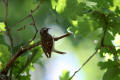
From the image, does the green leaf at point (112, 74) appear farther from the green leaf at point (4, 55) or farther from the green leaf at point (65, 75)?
the green leaf at point (4, 55)

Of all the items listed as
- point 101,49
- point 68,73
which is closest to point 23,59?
point 68,73

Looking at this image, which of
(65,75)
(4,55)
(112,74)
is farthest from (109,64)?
(4,55)

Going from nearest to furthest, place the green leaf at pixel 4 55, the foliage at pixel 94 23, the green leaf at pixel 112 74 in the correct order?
1. the foliage at pixel 94 23
2. the green leaf at pixel 112 74
3. the green leaf at pixel 4 55

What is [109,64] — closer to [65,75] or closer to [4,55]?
[65,75]

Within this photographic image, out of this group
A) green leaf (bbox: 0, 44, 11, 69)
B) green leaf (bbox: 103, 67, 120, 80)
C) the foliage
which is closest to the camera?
the foliage

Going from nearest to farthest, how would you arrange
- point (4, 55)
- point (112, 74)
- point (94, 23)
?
point (94, 23) → point (112, 74) → point (4, 55)

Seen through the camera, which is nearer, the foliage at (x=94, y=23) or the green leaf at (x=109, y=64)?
the foliage at (x=94, y=23)

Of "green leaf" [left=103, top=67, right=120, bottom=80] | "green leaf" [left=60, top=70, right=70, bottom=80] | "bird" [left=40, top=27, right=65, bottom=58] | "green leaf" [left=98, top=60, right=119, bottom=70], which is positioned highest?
"bird" [left=40, top=27, right=65, bottom=58]

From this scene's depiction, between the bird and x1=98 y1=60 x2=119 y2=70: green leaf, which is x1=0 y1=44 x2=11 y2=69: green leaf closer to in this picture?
the bird

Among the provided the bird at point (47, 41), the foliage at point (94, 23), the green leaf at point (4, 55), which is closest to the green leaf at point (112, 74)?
the foliage at point (94, 23)

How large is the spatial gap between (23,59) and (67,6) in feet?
1.44

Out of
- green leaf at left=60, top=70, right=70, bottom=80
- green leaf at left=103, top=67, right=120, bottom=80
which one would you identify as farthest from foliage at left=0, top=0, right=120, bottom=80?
green leaf at left=60, top=70, right=70, bottom=80

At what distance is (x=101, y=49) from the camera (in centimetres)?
142

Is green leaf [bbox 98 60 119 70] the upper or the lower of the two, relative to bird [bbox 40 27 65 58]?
lower
